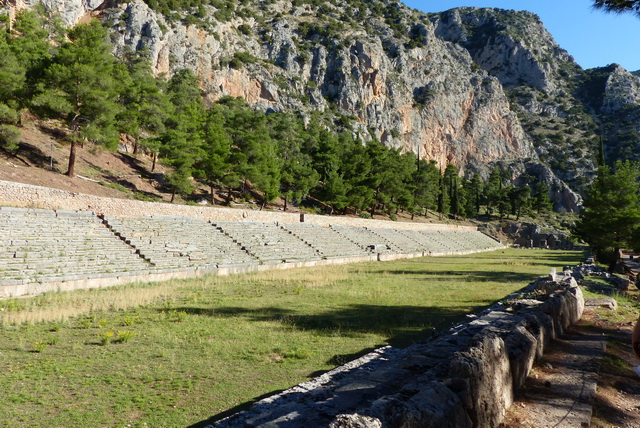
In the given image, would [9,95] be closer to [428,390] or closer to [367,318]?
[367,318]

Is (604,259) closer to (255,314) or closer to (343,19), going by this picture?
(255,314)

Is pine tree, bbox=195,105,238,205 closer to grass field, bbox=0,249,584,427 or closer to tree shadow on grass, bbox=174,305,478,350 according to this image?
grass field, bbox=0,249,584,427

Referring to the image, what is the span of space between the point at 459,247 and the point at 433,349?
50.5m

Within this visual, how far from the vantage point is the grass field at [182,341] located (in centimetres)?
557

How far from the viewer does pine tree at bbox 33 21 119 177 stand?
27.9 m

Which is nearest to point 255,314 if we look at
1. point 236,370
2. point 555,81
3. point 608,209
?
point 236,370

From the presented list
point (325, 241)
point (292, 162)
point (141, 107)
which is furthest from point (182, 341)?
point (292, 162)

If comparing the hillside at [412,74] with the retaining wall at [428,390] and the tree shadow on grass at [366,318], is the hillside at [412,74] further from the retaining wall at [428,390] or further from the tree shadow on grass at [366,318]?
the retaining wall at [428,390]

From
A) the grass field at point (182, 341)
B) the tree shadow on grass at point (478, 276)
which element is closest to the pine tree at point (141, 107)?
the grass field at point (182, 341)

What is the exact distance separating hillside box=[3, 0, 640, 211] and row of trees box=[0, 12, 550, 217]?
53.8 feet

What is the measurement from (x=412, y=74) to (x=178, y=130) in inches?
4160

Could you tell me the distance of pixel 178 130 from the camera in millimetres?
39688

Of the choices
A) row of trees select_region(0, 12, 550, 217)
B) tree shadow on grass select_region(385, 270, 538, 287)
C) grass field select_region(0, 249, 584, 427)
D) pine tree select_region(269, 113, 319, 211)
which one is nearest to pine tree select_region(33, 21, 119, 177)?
row of trees select_region(0, 12, 550, 217)

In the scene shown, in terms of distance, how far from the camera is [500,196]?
96375mm
